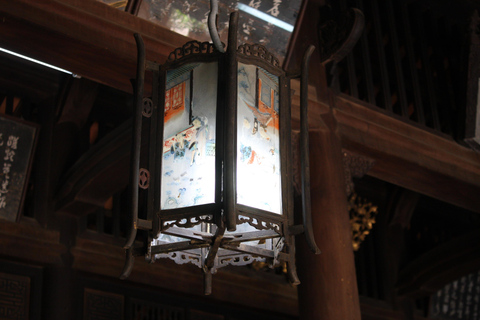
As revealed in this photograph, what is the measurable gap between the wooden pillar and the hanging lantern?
777 mm

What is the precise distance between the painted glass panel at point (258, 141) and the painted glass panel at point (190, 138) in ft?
0.38

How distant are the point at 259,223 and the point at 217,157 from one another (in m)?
0.31

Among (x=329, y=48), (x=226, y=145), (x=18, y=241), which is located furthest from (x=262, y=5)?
(x=18, y=241)

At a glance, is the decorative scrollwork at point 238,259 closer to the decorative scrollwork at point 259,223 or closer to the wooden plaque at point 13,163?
the decorative scrollwork at point 259,223

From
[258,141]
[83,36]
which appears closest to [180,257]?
[258,141]

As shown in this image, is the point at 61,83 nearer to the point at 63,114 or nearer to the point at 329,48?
the point at 63,114

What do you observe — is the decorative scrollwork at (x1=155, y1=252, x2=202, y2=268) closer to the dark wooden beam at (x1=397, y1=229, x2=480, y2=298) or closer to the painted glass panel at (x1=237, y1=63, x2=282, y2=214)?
the painted glass panel at (x1=237, y1=63, x2=282, y2=214)

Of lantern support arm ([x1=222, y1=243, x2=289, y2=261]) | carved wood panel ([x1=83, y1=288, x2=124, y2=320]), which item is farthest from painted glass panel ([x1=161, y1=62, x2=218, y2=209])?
carved wood panel ([x1=83, y1=288, x2=124, y2=320])

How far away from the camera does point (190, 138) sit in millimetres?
2760

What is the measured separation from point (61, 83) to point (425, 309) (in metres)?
4.58

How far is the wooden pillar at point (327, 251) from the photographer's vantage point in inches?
146

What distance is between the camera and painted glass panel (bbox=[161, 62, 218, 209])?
8.79ft

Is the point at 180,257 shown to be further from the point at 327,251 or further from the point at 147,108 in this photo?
the point at 327,251

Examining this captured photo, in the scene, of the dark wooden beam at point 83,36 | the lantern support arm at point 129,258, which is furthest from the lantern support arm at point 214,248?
the dark wooden beam at point 83,36
